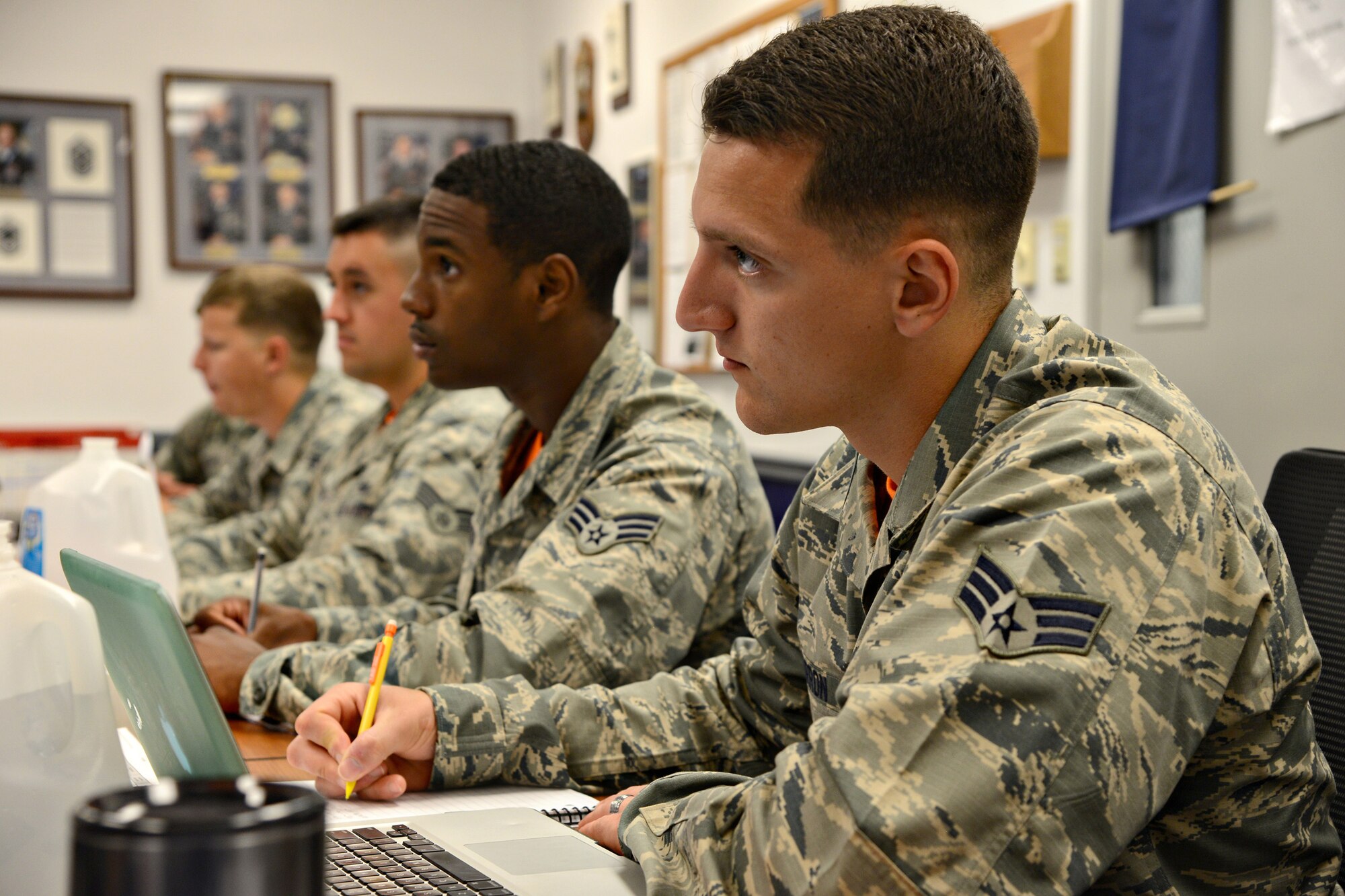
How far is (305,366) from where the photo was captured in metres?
3.34

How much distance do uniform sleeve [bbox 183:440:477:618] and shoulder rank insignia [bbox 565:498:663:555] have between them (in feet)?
2.07

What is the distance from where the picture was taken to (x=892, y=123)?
887 millimetres

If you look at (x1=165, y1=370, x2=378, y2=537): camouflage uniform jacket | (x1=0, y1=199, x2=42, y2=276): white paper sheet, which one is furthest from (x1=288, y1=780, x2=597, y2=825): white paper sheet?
(x1=0, y1=199, x2=42, y2=276): white paper sheet

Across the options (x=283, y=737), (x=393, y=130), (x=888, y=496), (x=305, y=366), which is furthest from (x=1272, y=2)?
(x=393, y=130)

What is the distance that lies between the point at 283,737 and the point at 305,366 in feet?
6.93

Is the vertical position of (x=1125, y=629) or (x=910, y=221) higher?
(x=910, y=221)

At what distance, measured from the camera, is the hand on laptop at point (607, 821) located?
3.15 feet

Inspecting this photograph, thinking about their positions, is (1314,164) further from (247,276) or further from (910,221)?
(247,276)

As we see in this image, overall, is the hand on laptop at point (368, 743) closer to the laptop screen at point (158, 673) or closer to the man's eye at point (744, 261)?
the laptop screen at point (158, 673)

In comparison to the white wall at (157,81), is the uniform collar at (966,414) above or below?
below

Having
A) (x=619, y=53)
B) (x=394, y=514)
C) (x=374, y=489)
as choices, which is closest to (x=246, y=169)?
(x=619, y=53)

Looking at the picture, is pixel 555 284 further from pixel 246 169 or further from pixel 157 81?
pixel 157 81

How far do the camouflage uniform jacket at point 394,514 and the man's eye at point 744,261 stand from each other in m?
1.23

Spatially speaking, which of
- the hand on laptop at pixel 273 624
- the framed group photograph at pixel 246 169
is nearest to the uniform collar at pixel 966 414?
the hand on laptop at pixel 273 624
